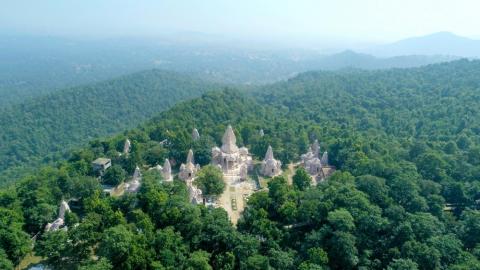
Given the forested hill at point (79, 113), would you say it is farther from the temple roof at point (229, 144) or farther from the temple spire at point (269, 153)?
the temple spire at point (269, 153)

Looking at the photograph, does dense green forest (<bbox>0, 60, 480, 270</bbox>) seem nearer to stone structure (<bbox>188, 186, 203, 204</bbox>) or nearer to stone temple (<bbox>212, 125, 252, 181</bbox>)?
stone structure (<bbox>188, 186, 203, 204</bbox>)

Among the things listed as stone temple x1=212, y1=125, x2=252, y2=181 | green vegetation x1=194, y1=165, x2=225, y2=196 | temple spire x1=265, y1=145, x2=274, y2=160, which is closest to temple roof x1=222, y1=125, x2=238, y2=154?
stone temple x1=212, y1=125, x2=252, y2=181

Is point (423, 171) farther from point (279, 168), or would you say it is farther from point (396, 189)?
point (279, 168)

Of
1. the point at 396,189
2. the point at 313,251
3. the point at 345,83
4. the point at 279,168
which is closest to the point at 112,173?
the point at 279,168

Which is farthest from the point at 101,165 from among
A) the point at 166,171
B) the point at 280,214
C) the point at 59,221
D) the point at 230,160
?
the point at 280,214

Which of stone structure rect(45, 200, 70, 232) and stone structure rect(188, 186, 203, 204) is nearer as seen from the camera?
stone structure rect(45, 200, 70, 232)

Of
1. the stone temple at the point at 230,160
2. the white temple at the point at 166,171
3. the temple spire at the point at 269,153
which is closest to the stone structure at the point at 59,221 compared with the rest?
the white temple at the point at 166,171

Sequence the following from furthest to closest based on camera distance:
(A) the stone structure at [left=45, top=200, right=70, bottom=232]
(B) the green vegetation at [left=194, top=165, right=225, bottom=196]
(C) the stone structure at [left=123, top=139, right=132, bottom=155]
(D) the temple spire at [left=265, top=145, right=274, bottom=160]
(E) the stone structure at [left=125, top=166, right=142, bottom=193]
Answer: (C) the stone structure at [left=123, top=139, right=132, bottom=155]
(D) the temple spire at [left=265, top=145, right=274, bottom=160]
(B) the green vegetation at [left=194, top=165, right=225, bottom=196]
(E) the stone structure at [left=125, top=166, right=142, bottom=193]
(A) the stone structure at [left=45, top=200, right=70, bottom=232]
